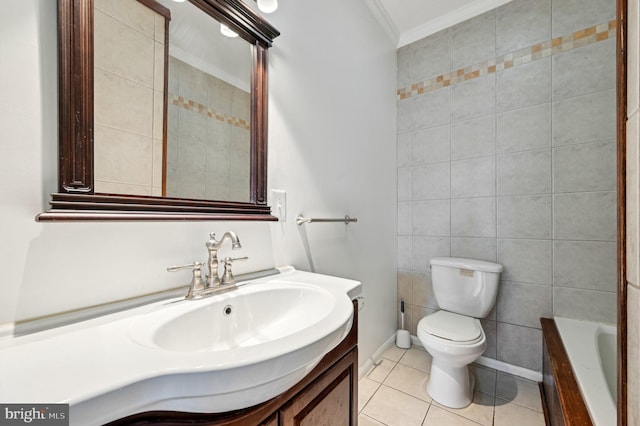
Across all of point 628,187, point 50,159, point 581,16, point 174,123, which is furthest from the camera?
point 581,16

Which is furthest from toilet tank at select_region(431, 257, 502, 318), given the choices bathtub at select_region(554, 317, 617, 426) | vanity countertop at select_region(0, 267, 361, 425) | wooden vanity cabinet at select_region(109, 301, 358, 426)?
vanity countertop at select_region(0, 267, 361, 425)

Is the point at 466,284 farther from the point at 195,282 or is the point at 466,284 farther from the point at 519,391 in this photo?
the point at 195,282

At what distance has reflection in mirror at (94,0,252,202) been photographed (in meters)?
0.72

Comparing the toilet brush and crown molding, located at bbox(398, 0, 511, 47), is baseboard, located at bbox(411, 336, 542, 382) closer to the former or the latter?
the toilet brush

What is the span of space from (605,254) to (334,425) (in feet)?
5.80

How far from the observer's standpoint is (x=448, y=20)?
6.57ft

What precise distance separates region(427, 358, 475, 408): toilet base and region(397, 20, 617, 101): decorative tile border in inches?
76.1

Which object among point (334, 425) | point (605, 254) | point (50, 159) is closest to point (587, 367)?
point (605, 254)

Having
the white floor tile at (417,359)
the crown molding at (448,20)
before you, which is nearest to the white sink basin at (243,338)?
the white floor tile at (417,359)

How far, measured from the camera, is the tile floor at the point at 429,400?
138 centimetres

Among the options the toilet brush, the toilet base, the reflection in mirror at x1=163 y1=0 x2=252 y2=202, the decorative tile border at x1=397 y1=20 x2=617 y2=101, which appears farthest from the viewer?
the toilet brush

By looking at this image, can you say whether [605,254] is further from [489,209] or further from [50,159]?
[50,159]

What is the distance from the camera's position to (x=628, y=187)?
35cm

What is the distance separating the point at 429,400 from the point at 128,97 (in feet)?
6.44
